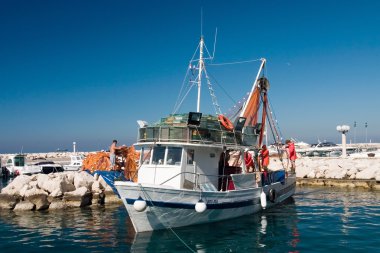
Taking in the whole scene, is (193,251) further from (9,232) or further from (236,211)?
(9,232)

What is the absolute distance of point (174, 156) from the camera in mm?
17312

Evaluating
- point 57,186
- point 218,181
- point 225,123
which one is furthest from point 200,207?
point 57,186

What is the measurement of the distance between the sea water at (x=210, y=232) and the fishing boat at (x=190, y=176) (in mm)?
688

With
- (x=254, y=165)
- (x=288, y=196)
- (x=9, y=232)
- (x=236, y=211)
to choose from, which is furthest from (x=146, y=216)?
(x=288, y=196)

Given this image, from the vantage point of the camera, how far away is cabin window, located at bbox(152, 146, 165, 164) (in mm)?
17531

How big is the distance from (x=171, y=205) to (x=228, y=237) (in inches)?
106

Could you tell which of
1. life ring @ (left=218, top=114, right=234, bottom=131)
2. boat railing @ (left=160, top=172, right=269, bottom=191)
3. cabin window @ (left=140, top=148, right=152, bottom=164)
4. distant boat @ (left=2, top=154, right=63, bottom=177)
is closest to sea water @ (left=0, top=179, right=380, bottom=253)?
boat railing @ (left=160, top=172, right=269, bottom=191)

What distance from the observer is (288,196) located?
25297 millimetres

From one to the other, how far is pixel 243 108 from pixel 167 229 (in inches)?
415

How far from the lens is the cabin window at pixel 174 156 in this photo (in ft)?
56.5

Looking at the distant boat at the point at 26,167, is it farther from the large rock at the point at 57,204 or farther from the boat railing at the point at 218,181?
the boat railing at the point at 218,181

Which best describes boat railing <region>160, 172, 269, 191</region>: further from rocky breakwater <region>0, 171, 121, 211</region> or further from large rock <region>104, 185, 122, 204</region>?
rocky breakwater <region>0, 171, 121, 211</region>

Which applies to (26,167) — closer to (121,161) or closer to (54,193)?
(121,161)

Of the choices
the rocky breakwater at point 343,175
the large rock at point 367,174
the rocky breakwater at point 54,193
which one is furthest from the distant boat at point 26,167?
the large rock at point 367,174
